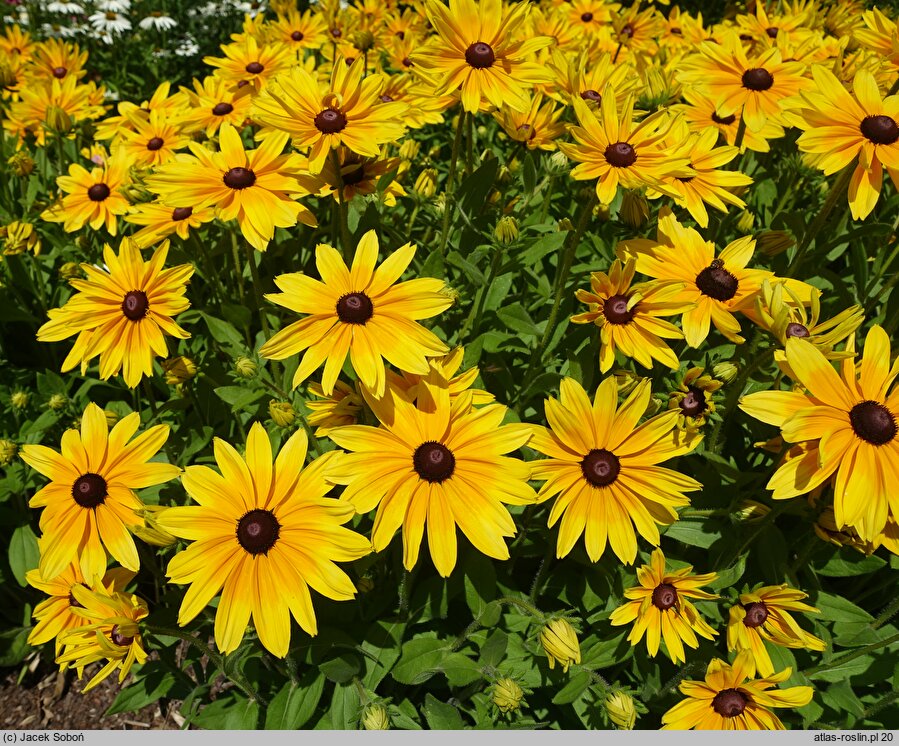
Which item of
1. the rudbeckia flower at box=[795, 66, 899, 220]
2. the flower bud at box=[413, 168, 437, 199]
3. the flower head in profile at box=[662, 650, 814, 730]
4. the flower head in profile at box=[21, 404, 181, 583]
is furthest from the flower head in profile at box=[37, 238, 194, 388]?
the rudbeckia flower at box=[795, 66, 899, 220]

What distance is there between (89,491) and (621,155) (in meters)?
1.82

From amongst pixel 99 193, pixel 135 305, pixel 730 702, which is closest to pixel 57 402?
pixel 135 305

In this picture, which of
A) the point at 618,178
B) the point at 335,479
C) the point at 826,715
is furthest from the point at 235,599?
the point at 826,715

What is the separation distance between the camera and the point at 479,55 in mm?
1924

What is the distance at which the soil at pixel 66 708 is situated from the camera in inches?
107

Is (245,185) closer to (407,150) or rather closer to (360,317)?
(360,317)

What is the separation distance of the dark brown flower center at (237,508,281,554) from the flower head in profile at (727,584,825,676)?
4.36 ft

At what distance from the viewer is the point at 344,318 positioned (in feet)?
5.20

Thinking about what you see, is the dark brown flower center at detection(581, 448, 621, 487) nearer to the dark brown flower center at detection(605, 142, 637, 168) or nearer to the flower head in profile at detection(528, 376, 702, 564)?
the flower head in profile at detection(528, 376, 702, 564)

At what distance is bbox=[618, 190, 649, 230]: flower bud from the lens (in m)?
2.02

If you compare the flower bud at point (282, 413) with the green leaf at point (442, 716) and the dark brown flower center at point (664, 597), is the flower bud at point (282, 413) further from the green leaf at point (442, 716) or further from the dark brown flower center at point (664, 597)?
the dark brown flower center at point (664, 597)

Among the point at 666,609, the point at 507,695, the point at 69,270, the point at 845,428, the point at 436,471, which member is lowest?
the point at 507,695

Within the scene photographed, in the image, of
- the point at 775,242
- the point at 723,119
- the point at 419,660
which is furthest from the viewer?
the point at 723,119

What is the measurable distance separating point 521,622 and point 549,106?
2.16 metres
